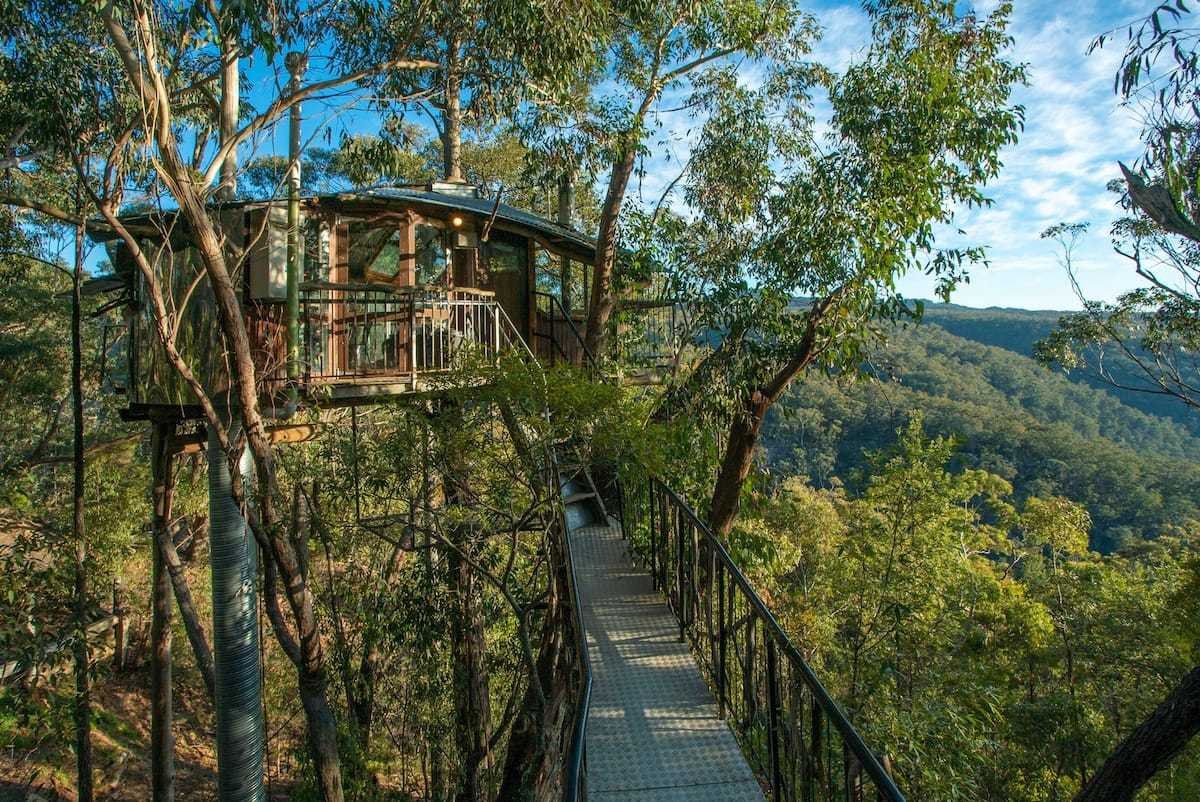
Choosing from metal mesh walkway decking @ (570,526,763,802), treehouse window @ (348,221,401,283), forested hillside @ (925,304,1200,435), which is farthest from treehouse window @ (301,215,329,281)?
forested hillside @ (925,304,1200,435)

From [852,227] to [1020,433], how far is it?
35548 millimetres

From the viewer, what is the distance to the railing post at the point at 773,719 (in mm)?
3467

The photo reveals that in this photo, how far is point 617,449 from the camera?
5.96m

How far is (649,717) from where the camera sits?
4109 millimetres

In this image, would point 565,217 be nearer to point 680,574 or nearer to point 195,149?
point 195,149

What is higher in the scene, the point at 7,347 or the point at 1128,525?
the point at 7,347

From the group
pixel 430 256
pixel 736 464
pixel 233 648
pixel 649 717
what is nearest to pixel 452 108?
pixel 430 256

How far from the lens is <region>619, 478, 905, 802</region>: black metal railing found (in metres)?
3.10

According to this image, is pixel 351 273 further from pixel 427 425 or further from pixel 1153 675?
pixel 1153 675

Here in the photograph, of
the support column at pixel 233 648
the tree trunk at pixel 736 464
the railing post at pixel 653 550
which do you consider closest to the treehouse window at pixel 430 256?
the support column at pixel 233 648

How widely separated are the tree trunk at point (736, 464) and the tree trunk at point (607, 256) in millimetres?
2037

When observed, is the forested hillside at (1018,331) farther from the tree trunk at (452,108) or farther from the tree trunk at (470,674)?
the tree trunk at (470,674)

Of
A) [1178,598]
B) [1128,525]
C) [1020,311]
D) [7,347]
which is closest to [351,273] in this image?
[7,347]

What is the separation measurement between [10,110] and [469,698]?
7.57 metres
